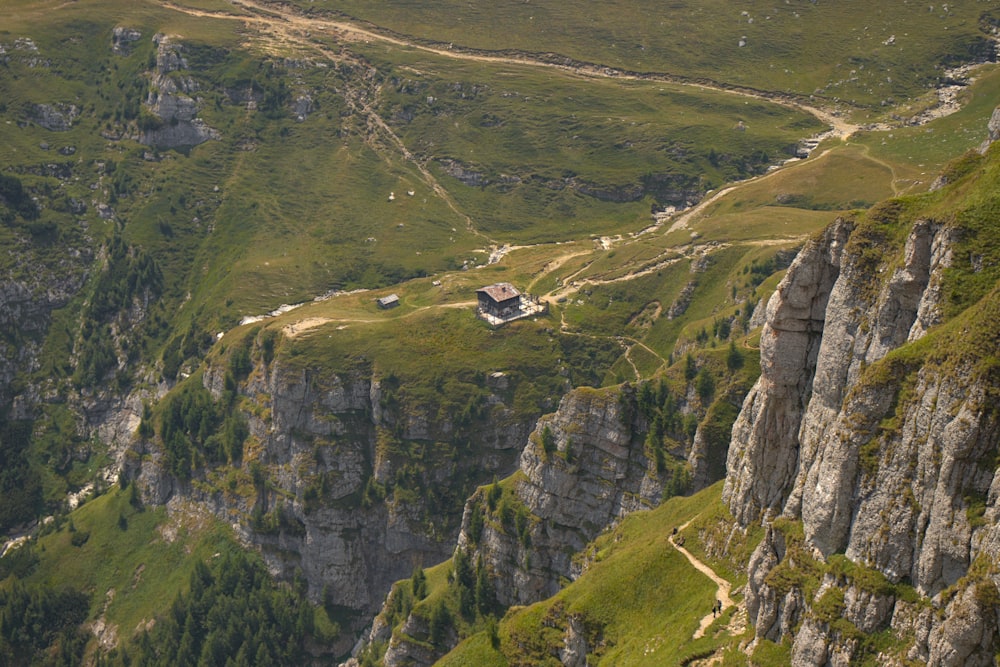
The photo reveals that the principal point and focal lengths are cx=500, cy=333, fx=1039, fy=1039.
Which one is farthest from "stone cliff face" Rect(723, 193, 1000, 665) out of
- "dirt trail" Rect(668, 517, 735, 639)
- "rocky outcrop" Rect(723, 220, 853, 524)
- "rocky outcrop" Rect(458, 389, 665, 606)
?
"rocky outcrop" Rect(458, 389, 665, 606)

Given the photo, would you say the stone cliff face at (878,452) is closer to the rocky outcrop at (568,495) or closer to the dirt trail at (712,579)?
the dirt trail at (712,579)

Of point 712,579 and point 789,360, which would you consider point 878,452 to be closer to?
point 789,360

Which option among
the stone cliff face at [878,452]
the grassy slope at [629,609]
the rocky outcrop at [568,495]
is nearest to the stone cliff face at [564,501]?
the rocky outcrop at [568,495]

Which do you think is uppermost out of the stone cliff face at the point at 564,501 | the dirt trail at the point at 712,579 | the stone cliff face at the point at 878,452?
the stone cliff face at the point at 878,452

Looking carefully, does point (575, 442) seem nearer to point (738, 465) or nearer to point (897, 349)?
point (738, 465)

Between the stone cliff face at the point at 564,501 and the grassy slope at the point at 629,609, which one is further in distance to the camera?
the stone cliff face at the point at 564,501

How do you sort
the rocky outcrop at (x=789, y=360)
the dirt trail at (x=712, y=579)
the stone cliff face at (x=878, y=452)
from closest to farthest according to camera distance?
1. the stone cliff face at (x=878, y=452)
2. the rocky outcrop at (x=789, y=360)
3. the dirt trail at (x=712, y=579)

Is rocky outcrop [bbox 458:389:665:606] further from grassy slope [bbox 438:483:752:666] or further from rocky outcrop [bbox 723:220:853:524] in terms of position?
rocky outcrop [bbox 723:220:853:524]
